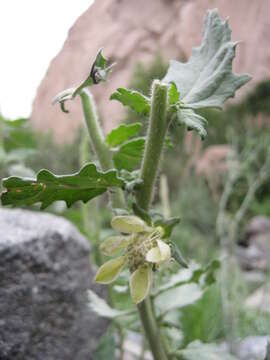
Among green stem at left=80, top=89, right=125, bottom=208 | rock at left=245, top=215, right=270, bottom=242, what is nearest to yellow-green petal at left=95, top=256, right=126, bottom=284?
green stem at left=80, top=89, right=125, bottom=208

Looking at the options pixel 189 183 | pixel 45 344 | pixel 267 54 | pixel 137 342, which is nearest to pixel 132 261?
pixel 45 344

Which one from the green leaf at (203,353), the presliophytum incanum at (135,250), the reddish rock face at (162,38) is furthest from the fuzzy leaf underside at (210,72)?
the reddish rock face at (162,38)

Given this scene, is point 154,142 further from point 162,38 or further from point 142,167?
point 162,38

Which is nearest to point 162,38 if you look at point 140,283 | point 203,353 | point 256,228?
point 256,228

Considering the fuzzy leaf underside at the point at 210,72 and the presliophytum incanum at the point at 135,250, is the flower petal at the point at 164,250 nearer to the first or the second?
the presliophytum incanum at the point at 135,250

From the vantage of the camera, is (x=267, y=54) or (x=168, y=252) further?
(x=267, y=54)

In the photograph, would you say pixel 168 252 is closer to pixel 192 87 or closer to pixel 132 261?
pixel 132 261

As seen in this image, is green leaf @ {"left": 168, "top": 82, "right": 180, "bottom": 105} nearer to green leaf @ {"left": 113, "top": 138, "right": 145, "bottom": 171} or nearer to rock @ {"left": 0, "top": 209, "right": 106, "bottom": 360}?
green leaf @ {"left": 113, "top": 138, "right": 145, "bottom": 171}

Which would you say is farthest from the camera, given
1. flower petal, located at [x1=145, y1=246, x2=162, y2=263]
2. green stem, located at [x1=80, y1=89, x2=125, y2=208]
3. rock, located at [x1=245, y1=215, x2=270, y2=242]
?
rock, located at [x1=245, y1=215, x2=270, y2=242]
